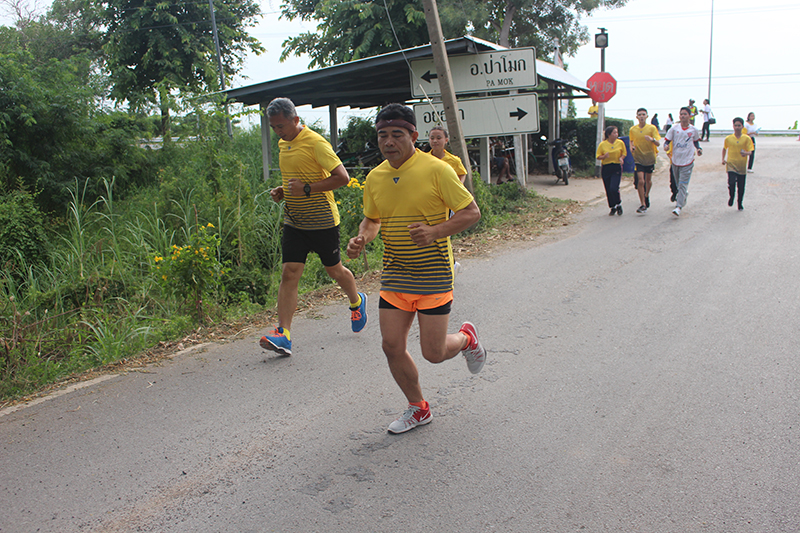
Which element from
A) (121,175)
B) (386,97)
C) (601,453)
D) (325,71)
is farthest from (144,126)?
(601,453)

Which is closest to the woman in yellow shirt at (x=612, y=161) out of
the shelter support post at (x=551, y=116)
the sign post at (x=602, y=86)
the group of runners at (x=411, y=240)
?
the sign post at (x=602, y=86)

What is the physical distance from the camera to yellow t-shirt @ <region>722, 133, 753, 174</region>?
11.6 metres

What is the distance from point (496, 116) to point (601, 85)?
6.72 m

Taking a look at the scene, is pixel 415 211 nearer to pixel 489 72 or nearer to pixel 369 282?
pixel 369 282

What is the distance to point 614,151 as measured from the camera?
1207 centimetres

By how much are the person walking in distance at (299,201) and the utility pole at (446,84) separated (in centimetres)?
535

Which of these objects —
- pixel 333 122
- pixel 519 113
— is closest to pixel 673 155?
pixel 519 113

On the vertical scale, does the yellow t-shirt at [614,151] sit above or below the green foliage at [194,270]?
above

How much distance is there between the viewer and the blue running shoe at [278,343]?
512cm

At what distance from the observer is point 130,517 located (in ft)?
10.3

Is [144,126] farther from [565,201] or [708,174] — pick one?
[708,174]

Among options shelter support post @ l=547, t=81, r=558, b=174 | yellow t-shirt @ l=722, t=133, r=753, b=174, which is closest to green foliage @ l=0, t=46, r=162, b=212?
yellow t-shirt @ l=722, t=133, r=753, b=174

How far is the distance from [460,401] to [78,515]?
7.77 ft

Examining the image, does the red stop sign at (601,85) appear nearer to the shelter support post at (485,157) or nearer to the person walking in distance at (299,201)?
the shelter support post at (485,157)
